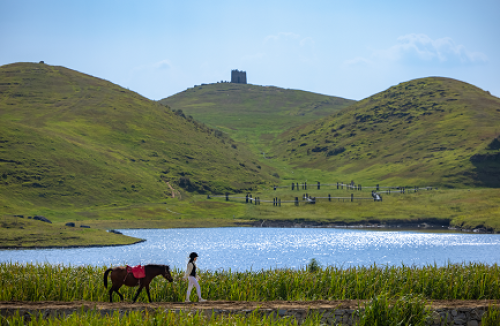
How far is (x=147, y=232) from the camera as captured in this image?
3851 inches

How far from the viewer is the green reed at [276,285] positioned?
86.4 ft

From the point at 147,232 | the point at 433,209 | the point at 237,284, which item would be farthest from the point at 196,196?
the point at 237,284

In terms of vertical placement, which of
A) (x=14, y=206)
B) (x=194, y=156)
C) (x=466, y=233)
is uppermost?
(x=194, y=156)

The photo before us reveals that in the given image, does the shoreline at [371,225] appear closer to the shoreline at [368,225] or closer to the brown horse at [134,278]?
the shoreline at [368,225]

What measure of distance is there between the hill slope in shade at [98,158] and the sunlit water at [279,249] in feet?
97.7

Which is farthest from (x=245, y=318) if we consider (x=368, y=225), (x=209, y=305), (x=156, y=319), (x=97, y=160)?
(x=97, y=160)

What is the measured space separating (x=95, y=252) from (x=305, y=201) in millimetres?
75869

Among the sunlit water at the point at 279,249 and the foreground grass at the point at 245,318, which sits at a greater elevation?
the foreground grass at the point at 245,318

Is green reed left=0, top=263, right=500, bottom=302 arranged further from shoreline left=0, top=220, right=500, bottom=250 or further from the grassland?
shoreline left=0, top=220, right=500, bottom=250

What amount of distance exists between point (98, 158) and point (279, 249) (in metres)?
79.5

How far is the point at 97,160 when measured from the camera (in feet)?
464

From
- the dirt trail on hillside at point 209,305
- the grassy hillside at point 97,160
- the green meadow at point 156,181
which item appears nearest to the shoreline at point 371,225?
the green meadow at point 156,181

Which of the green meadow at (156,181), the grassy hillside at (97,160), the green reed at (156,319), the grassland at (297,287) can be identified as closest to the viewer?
the green reed at (156,319)

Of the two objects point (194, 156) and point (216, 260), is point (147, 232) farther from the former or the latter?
point (194, 156)
